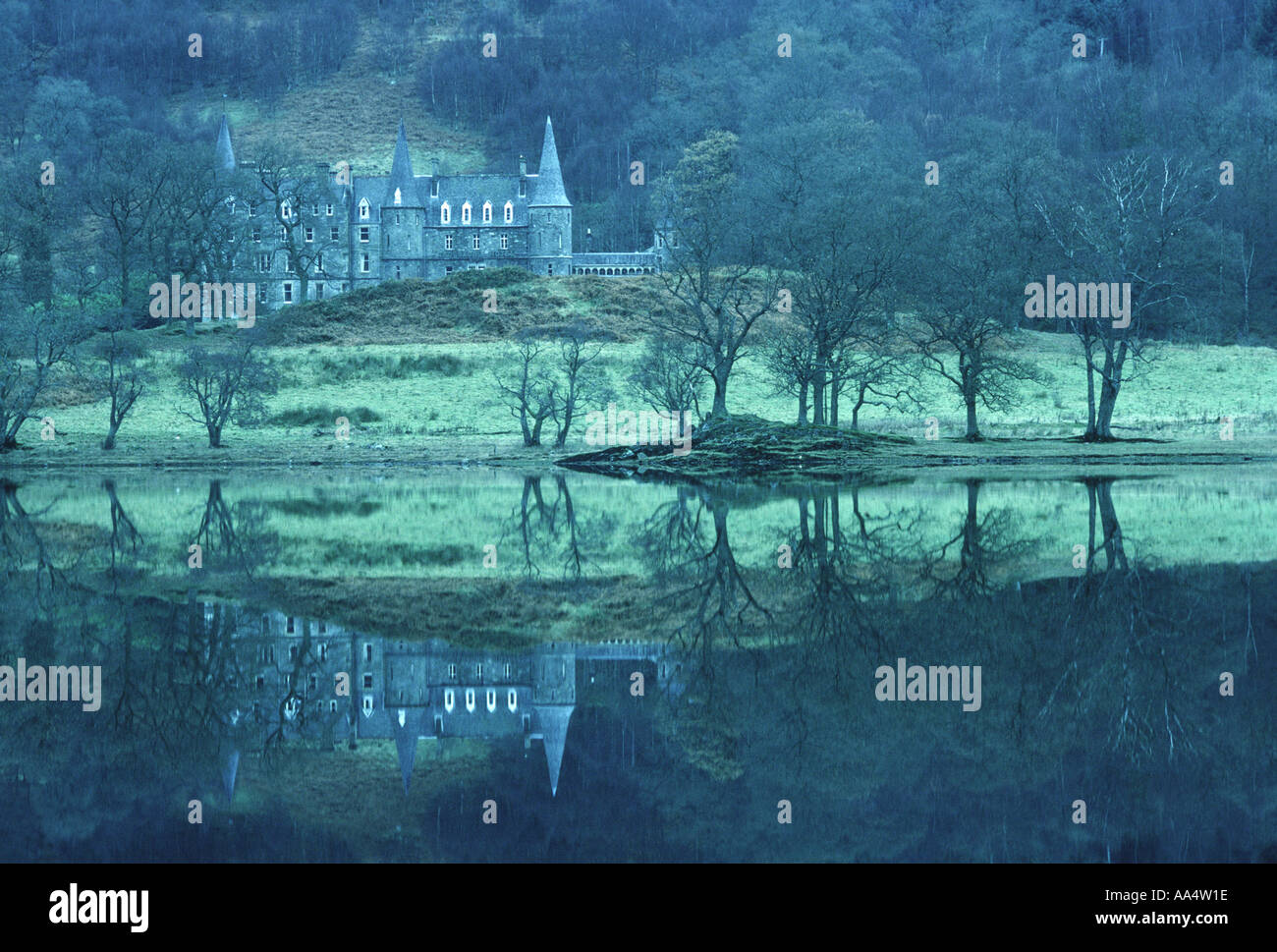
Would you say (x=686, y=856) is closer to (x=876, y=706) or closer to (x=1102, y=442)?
(x=876, y=706)

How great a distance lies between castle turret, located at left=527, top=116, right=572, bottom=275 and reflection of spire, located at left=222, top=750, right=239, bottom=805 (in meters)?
86.2

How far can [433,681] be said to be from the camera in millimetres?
12555

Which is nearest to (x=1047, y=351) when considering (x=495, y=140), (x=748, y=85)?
(x=748, y=85)

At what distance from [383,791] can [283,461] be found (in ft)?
125

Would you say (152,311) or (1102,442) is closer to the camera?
(1102,442)

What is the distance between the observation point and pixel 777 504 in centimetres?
3072

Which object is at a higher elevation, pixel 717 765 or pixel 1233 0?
pixel 1233 0

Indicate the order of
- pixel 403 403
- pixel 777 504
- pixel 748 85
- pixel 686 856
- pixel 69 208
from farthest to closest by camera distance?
pixel 748 85 < pixel 69 208 < pixel 403 403 < pixel 777 504 < pixel 686 856

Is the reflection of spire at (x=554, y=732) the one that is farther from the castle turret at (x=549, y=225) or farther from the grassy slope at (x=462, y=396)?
the castle turret at (x=549, y=225)
